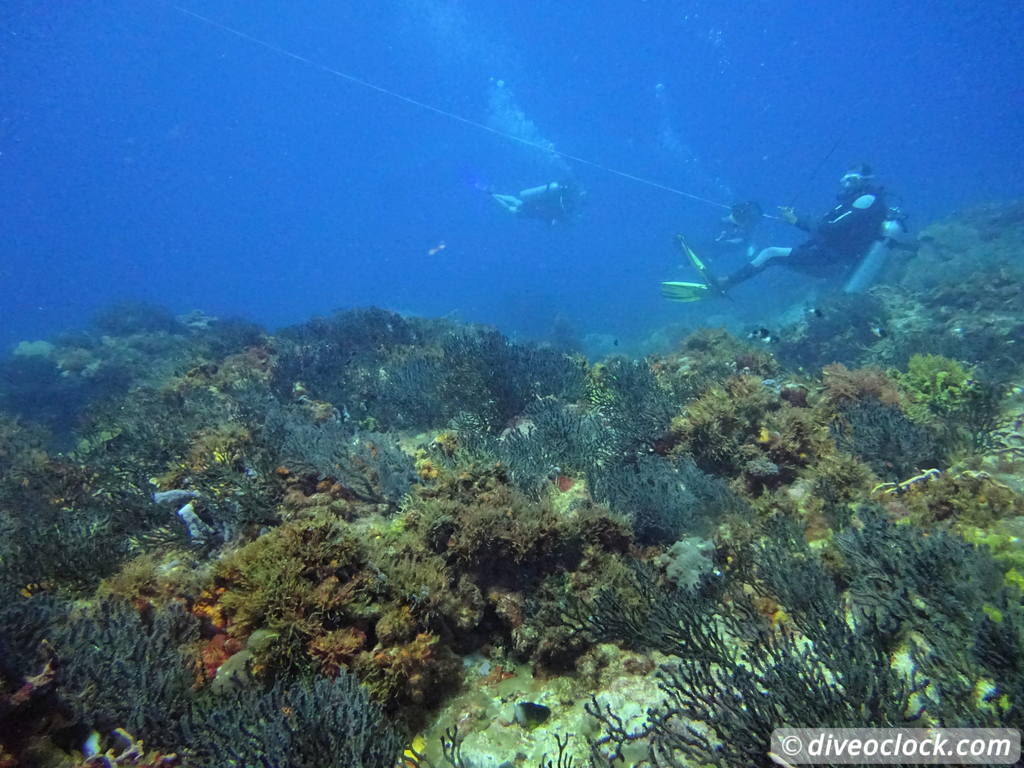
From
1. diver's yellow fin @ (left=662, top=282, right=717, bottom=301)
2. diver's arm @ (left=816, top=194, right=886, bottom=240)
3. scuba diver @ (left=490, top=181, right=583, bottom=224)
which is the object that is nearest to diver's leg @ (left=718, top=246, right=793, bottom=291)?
diver's yellow fin @ (left=662, top=282, right=717, bottom=301)

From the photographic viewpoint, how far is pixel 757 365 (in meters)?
11.0

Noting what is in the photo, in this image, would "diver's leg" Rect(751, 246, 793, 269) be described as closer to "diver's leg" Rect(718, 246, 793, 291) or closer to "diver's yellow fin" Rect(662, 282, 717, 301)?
"diver's leg" Rect(718, 246, 793, 291)

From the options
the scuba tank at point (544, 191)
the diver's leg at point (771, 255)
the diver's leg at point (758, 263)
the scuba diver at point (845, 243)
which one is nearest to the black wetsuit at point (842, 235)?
the scuba diver at point (845, 243)

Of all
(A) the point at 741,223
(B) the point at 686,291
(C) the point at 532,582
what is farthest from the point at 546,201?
(C) the point at 532,582

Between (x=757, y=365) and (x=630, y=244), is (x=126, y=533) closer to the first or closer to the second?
(x=757, y=365)

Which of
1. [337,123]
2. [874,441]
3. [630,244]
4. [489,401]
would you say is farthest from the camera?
[337,123]

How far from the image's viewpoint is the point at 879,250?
17703 millimetres

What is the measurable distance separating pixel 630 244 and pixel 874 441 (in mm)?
86854

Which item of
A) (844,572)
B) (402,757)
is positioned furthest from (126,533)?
(844,572)

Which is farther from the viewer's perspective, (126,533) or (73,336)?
(73,336)

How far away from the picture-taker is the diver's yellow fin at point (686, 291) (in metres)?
17.4

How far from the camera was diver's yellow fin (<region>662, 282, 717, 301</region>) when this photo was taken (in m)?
17.4

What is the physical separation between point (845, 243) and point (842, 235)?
483 mm

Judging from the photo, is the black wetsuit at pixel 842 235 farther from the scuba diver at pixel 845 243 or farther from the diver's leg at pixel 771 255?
the diver's leg at pixel 771 255
